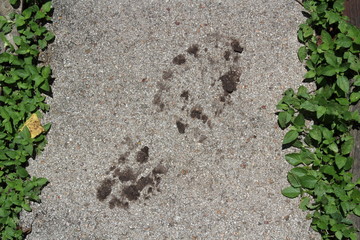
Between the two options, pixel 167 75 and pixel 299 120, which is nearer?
pixel 299 120

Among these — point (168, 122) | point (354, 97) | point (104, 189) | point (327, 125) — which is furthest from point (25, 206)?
point (354, 97)

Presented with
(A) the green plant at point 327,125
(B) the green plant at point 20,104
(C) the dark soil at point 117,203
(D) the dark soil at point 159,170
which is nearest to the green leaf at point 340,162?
(A) the green plant at point 327,125

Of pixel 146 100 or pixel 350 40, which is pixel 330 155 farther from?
pixel 146 100

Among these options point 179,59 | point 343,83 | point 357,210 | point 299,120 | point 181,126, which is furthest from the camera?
point 179,59

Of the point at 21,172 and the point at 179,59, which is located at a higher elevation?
the point at 179,59

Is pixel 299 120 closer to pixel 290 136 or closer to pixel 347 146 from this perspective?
pixel 290 136

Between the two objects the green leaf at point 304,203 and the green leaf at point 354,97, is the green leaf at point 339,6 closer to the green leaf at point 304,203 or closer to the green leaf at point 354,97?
the green leaf at point 354,97

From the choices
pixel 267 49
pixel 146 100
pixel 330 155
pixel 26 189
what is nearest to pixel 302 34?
pixel 267 49
